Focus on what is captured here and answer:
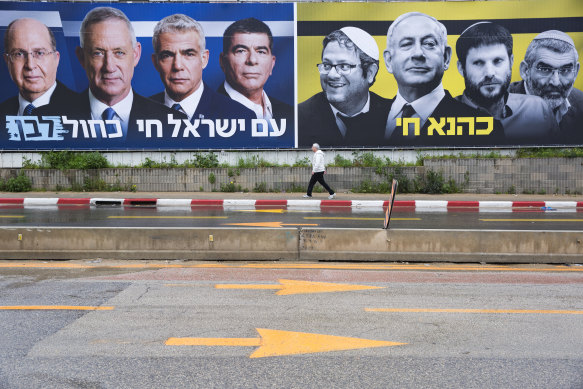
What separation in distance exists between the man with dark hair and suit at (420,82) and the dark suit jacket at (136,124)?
820 cm

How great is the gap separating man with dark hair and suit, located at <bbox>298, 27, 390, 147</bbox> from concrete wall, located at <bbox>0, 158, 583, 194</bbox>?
64.3 inches

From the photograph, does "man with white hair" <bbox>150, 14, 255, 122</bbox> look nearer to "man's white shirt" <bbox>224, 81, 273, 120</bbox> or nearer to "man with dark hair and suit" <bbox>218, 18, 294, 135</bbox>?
"man's white shirt" <bbox>224, 81, 273, 120</bbox>

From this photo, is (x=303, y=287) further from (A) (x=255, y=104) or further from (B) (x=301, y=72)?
(B) (x=301, y=72)

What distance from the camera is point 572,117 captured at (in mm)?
21031

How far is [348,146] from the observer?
2116 centimetres

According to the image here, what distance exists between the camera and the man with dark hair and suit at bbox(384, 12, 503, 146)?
21.0 metres

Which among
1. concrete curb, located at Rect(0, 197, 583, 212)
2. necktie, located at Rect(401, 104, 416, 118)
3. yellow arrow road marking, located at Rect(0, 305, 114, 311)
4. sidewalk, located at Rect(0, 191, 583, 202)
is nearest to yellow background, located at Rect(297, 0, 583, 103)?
necktie, located at Rect(401, 104, 416, 118)

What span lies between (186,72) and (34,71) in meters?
5.72

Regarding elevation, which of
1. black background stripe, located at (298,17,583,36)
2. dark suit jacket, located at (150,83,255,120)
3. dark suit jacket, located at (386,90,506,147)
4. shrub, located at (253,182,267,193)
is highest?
black background stripe, located at (298,17,583,36)

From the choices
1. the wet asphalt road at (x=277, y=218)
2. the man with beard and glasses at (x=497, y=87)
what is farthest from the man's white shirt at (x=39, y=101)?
the man with beard and glasses at (x=497, y=87)

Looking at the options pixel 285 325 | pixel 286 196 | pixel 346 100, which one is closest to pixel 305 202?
pixel 286 196

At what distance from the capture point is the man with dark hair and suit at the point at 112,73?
2091 centimetres

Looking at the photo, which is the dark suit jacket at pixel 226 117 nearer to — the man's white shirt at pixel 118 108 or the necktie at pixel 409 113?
the man's white shirt at pixel 118 108

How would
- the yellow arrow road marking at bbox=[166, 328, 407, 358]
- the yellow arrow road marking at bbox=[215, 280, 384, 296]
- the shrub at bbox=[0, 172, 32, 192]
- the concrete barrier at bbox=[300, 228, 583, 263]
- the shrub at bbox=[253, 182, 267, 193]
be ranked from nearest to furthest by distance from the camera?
the yellow arrow road marking at bbox=[166, 328, 407, 358] < the yellow arrow road marking at bbox=[215, 280, 384, 296] < the concrete barrier at bbox=[300, 228, 583, 263] < the shrub at bbox=[0, 172, 32, 192] < the shrub at bbox=[253, 182, 267, 193]
